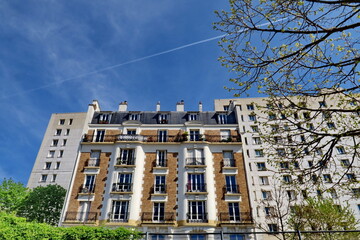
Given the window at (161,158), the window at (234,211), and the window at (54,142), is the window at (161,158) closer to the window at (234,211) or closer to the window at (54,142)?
the window at (234,211)

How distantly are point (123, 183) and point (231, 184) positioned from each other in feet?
35.6

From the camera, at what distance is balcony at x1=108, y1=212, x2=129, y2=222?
20.5 metres

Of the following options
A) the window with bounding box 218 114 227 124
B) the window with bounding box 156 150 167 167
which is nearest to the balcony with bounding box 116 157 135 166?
the window with bounding box 156 150 167 167

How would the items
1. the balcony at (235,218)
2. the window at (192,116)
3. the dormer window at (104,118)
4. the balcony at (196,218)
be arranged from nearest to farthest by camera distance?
the balcony at (235,218), the balcony at (196,218), the dormer window at (104,118), the window at (192,116)

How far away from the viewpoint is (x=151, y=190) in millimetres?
22203

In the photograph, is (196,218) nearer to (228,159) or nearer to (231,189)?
(231,189)

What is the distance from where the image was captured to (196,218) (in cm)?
2047

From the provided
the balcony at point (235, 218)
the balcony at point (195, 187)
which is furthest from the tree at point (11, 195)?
the balcony at point (235, 218)

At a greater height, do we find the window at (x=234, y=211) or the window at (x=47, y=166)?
the window at (x=47, y=166)

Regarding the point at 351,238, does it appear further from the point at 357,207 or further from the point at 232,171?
the point at 357,207

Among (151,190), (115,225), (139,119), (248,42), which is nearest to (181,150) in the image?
(151,190)

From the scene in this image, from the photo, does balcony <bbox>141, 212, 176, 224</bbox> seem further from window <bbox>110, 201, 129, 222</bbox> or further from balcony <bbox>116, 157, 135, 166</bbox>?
balcony <bbox>116, 157, 135, 166</bbox>

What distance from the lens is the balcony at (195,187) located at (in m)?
21.8

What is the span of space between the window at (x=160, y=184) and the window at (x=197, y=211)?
10.2ft
